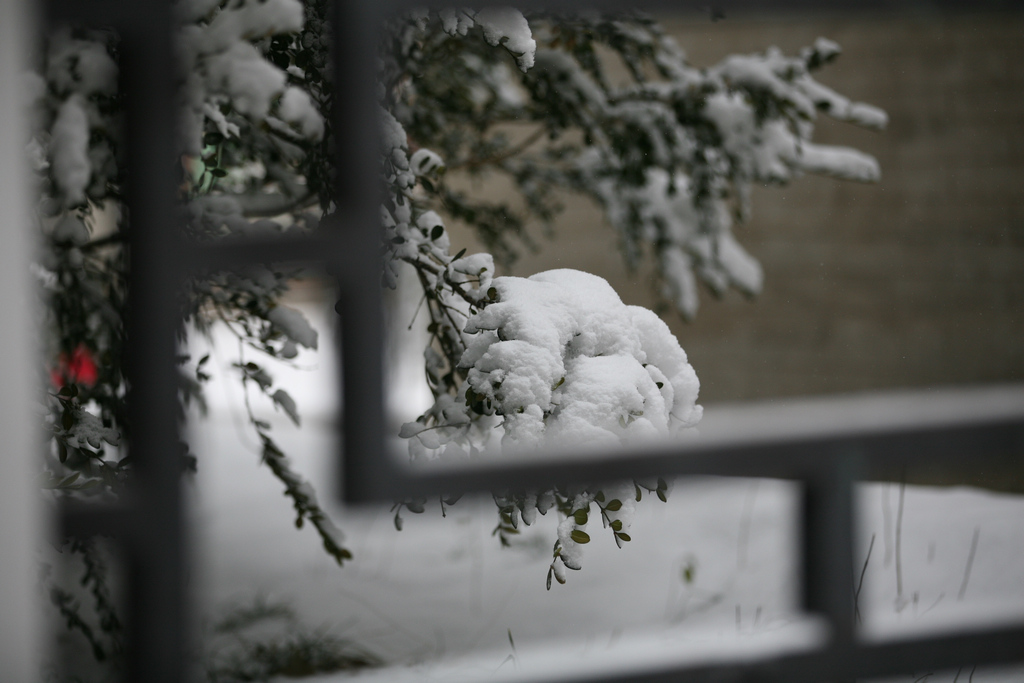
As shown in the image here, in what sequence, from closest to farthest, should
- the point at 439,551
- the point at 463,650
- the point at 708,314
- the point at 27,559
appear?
the point at 27,559 < the point at 463,650 < the point at 439,551 < the point at 708,314

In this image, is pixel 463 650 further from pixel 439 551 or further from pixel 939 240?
pixel 939 240

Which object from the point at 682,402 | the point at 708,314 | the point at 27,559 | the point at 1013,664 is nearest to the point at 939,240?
the point at 708,314

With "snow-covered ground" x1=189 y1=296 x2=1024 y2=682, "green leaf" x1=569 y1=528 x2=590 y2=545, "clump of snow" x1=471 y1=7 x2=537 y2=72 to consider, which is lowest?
"snow-covered ground" x1=189 y1=296 x2=1024 y2=682

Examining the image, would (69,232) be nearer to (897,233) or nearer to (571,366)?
(571,366)

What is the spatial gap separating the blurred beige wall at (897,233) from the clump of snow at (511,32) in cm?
264

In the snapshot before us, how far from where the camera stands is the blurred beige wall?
4.11m

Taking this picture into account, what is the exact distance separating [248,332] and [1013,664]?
1.42 meters

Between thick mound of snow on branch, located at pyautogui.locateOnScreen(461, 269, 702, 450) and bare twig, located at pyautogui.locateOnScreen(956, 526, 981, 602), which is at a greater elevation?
thick mound of snow on branch, located at pyautogui.locateOnScreen(461, 269, 702, 450)

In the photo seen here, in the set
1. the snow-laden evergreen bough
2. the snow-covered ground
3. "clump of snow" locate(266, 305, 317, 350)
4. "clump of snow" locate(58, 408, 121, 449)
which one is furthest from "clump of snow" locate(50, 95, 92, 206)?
the snow-covered ground

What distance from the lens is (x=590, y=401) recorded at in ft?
4.39

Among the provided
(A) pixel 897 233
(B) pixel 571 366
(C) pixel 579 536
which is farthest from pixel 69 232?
(A) pixel 897 233

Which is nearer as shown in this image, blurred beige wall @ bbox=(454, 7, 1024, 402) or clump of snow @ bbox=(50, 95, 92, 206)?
clump of snow @ bbox=(50, 95, 92, 206)

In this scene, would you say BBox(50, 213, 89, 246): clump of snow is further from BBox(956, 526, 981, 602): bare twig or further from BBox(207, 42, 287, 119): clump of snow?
BBox(956, 526, 981, 602): bare twig

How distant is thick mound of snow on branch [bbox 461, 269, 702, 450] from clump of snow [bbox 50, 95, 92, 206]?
0.55 m
